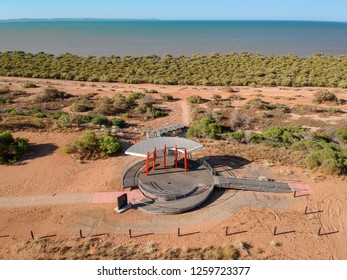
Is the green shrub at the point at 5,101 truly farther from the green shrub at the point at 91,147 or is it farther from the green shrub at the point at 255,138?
the green shrub at the point at 255,138

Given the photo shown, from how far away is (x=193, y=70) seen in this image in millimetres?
57594

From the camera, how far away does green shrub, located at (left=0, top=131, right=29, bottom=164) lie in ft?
65.4

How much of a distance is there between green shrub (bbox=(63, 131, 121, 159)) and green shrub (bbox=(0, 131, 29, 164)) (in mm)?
3142

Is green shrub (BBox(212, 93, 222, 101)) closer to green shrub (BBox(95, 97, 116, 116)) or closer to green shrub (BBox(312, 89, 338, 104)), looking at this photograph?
green shrub (BBox(312, 89, 338, 104))

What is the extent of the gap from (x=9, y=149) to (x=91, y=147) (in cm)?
579

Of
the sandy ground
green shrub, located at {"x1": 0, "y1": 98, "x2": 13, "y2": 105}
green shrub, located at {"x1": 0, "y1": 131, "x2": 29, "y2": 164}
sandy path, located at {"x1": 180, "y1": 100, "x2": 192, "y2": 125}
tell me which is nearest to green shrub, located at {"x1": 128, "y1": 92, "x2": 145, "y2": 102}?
sandy path, located at {"x1": 180, "y1": 100, "x2": 192, "y2": 125}

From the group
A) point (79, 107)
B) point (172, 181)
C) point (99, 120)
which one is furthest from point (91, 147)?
point (79, 107)

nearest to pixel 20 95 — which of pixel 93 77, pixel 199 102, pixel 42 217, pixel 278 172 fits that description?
pixel 93 77

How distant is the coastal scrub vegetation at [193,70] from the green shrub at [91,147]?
25.7 meters

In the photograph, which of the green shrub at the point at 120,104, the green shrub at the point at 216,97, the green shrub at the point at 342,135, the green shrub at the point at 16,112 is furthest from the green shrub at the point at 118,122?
the green shrub at the point at 342,135

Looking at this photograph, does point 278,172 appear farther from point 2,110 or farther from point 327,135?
point 2,110

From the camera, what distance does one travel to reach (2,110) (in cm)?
2905

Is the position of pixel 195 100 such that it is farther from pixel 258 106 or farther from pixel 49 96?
pixel 49 96

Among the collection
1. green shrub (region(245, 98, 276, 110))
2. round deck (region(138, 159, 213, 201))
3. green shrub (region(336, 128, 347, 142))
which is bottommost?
round deck (region(138, 159, 213, 201))
